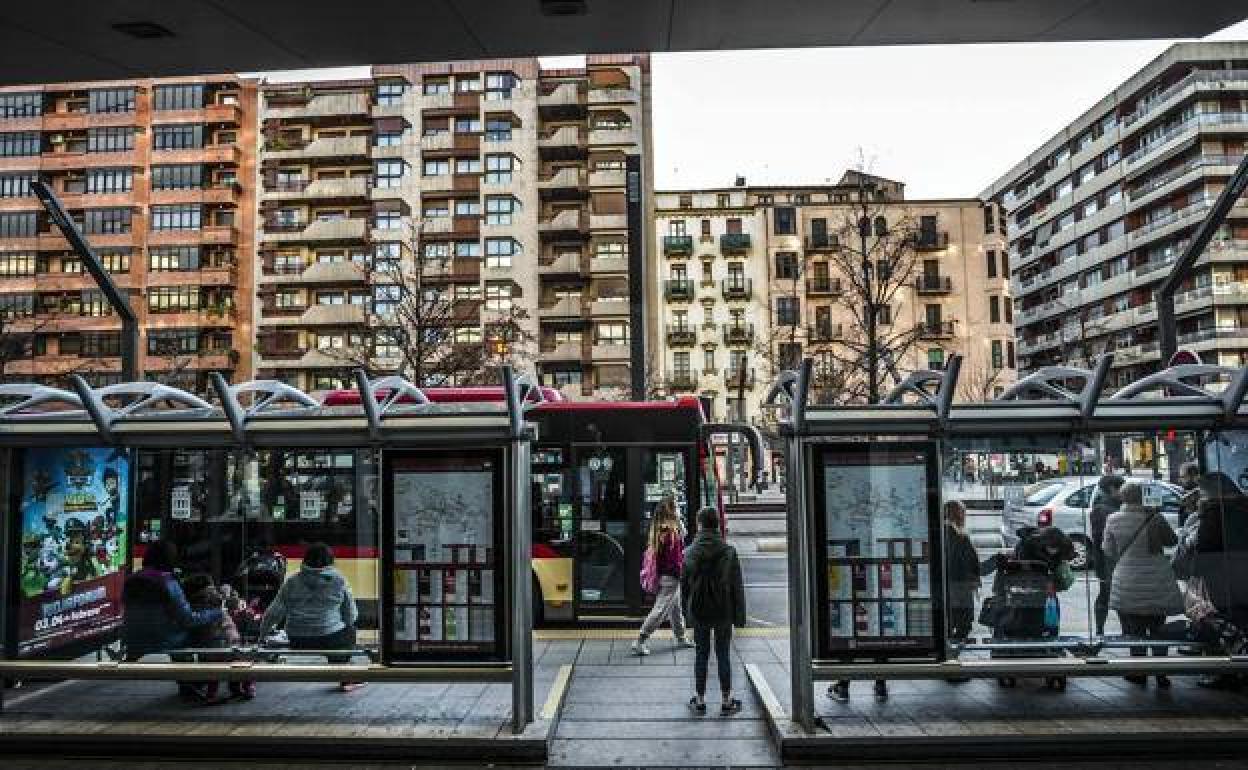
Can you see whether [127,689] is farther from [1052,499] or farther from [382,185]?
[382,185]

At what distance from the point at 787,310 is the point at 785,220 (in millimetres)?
6950

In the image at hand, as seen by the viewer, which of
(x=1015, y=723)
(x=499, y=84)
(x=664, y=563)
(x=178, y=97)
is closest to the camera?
(x=1015, y=723)

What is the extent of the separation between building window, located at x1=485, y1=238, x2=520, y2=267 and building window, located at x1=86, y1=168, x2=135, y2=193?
25.6m

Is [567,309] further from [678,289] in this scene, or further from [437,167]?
[437,167]

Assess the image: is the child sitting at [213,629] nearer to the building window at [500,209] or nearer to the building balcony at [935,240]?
the building window at [500,209]

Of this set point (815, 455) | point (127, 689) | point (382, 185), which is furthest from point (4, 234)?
point (815, 455)

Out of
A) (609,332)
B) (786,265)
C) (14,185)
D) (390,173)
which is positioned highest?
(14,185)

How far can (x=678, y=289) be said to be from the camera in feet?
213

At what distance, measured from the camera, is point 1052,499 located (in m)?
8.34

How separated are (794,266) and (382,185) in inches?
1184

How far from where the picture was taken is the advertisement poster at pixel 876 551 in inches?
289

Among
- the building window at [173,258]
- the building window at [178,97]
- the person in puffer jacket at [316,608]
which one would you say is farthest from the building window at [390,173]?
the person in puffer jacket at [316,608]

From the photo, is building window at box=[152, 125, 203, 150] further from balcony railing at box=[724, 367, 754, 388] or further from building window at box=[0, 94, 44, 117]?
balcony railing at box=[724, 367, 754, 388]

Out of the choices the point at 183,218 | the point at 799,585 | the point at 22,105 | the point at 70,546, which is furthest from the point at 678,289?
the point at 799,585
